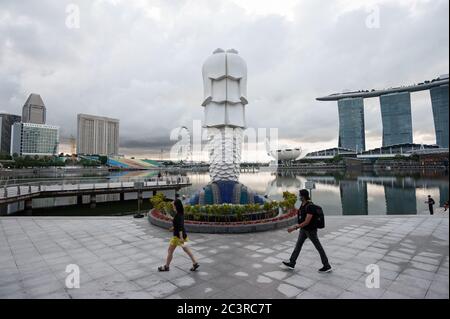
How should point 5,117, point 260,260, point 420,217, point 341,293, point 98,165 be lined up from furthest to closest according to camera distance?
1. point 5,117
2. point 98,165
3. point 420,217
4. point 260,260
5. point 341,293

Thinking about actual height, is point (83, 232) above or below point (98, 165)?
below

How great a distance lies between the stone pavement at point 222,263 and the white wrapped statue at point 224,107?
18.0ft

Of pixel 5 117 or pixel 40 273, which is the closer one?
pixel 40 273

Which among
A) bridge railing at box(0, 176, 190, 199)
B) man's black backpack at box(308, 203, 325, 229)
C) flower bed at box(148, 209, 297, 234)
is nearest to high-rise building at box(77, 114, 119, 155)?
bridge railing at box(0, 176, 190, 199)

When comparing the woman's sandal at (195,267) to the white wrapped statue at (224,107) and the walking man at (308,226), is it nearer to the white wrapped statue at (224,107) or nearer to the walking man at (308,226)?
the walking man at (308,226)

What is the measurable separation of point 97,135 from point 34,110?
37800 mm

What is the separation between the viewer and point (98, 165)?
129 meters

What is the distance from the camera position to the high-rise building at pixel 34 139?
137875 mm

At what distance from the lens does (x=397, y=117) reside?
447ft
